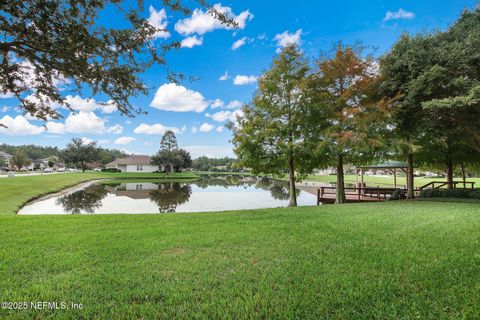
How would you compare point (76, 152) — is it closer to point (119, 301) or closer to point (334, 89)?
point (334, 89)

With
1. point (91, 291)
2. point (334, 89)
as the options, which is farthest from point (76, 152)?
point (91, 291)

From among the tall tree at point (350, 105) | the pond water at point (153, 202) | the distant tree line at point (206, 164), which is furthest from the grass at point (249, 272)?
the distant tree line at point (206, 164)

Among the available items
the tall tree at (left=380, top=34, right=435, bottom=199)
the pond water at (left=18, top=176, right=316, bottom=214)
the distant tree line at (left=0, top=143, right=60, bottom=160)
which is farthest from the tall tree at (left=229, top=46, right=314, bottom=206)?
the distant tree line at (left=0, top=143, right=60, bottom=160)

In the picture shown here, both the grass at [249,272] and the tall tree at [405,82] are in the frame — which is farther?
the tall tree at [405,82]

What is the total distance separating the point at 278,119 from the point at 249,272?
1166 cm

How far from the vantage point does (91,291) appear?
327 cm

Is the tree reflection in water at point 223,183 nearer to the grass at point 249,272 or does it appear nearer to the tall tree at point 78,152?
the grass at point 249,272

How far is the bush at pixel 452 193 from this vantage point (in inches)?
596

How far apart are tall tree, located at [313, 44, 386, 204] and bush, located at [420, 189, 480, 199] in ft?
17.8

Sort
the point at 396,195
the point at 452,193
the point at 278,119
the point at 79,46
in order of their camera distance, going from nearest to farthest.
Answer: the point at 79,46, the point at 278,119, the point at 452,193, the point at 396,195

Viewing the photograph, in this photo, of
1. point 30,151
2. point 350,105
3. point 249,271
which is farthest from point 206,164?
point 249,271

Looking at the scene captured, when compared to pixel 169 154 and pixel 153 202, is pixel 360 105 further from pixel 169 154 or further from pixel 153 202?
pixel 169 154

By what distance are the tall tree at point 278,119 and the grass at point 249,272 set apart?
25.8ft

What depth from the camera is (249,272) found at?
12.5 ft
